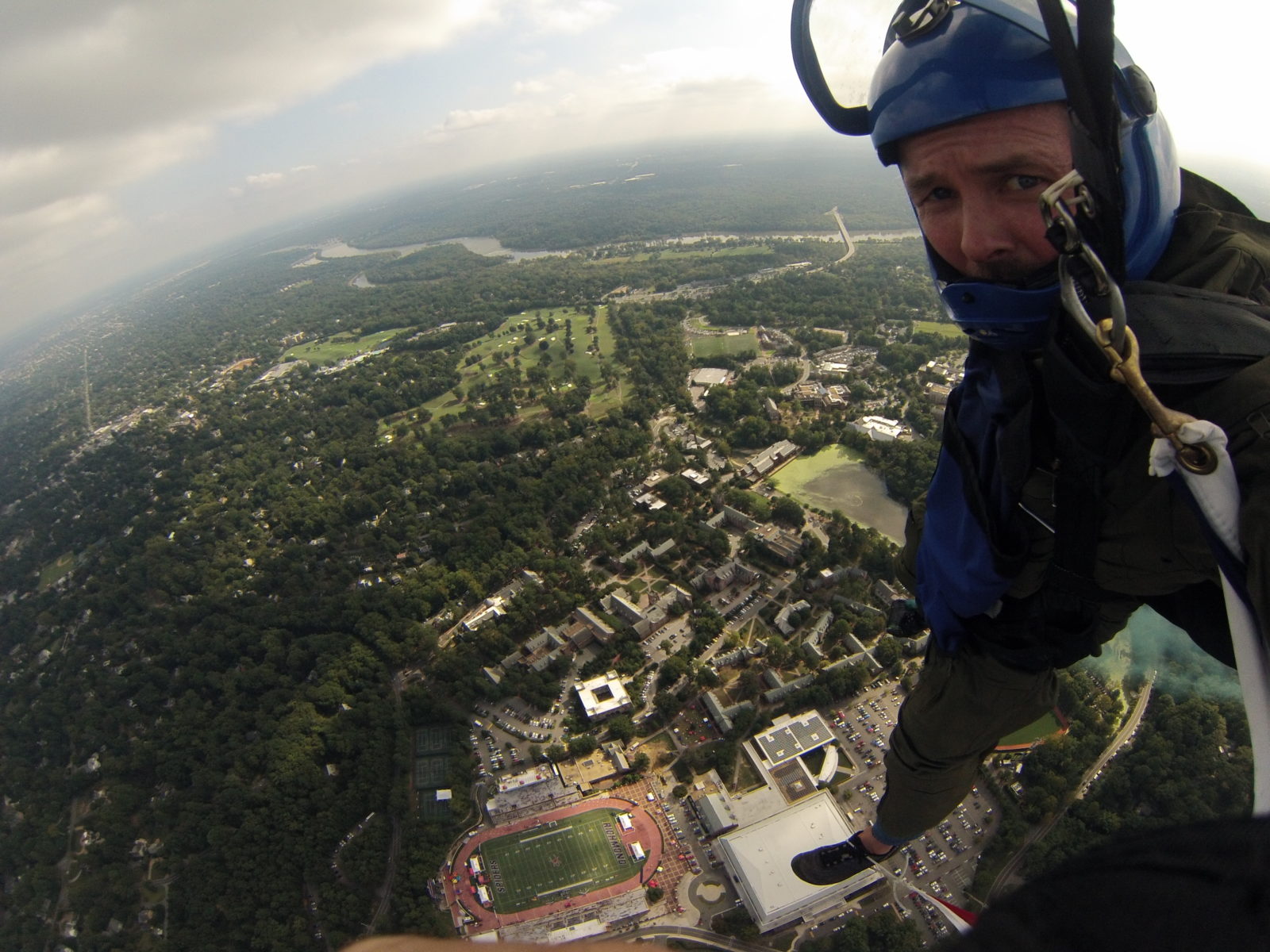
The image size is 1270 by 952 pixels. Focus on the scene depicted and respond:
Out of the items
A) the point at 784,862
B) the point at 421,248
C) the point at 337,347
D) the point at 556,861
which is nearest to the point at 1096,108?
the point at 784,862

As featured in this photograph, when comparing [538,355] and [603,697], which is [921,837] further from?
[538,355]

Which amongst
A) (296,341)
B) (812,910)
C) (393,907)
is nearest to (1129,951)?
(812,910)

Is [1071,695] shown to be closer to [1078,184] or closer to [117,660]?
[1078,184]

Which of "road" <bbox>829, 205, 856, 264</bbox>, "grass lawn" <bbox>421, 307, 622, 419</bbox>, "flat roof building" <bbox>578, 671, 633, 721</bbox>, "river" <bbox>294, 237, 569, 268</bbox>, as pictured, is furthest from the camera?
"river" <bbox>294, 237, 569, 268</bbox>

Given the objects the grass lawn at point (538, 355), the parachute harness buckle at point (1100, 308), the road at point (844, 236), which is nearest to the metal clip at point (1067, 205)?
the parachute harness buckle at point (1100, 308)

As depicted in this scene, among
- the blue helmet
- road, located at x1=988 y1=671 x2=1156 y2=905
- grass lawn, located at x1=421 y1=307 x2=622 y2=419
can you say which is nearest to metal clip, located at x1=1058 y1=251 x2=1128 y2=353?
the blue helmet

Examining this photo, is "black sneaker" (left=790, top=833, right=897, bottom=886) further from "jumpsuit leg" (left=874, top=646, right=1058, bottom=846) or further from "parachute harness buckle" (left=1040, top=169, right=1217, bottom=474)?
"parachute harness buckle" (left=1040, top=169, right=1217, bottom=474)
